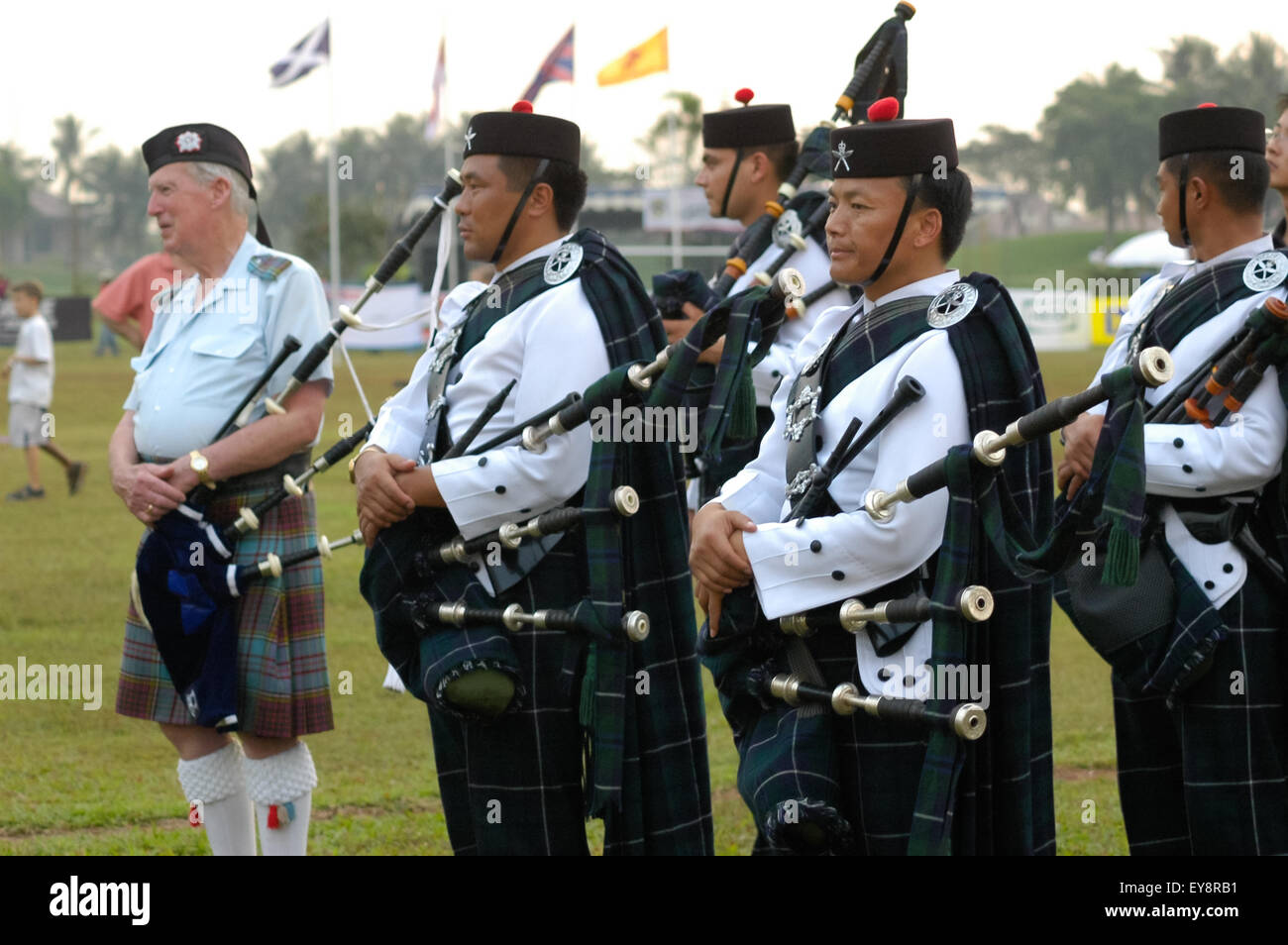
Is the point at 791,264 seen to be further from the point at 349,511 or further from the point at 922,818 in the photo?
the point at 349,511

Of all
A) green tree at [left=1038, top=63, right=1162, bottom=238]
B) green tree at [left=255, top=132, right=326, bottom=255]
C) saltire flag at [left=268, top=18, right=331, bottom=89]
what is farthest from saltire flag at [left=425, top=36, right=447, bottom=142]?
green tree at [left=255, top=132, right=326, bottom=255]

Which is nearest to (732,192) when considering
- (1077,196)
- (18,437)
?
(18,437)

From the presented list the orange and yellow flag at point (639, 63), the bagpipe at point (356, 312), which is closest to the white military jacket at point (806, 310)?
the bagpipe at point (356, 312)

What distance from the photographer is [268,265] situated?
420 cm

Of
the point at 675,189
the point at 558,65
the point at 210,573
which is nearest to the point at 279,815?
the point at 210,573

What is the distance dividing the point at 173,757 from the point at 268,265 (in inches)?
91.0

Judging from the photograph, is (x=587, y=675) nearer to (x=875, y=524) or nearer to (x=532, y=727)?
(x=532, y=727)

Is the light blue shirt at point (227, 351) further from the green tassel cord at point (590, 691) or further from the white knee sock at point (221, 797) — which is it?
the green tassel cord at point (590, 691)

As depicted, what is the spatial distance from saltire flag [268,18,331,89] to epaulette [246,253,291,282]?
1912 centimetres

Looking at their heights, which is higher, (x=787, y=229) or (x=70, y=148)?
(x=70, y=148)

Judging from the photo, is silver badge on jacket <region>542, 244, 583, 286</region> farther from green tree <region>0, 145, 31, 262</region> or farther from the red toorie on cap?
green tree <region>0, 145, 31, 262</region>

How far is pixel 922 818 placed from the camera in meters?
2.69

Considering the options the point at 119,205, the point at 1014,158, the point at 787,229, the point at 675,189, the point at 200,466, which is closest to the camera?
the point at 200,466

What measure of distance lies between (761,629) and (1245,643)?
1.12m
